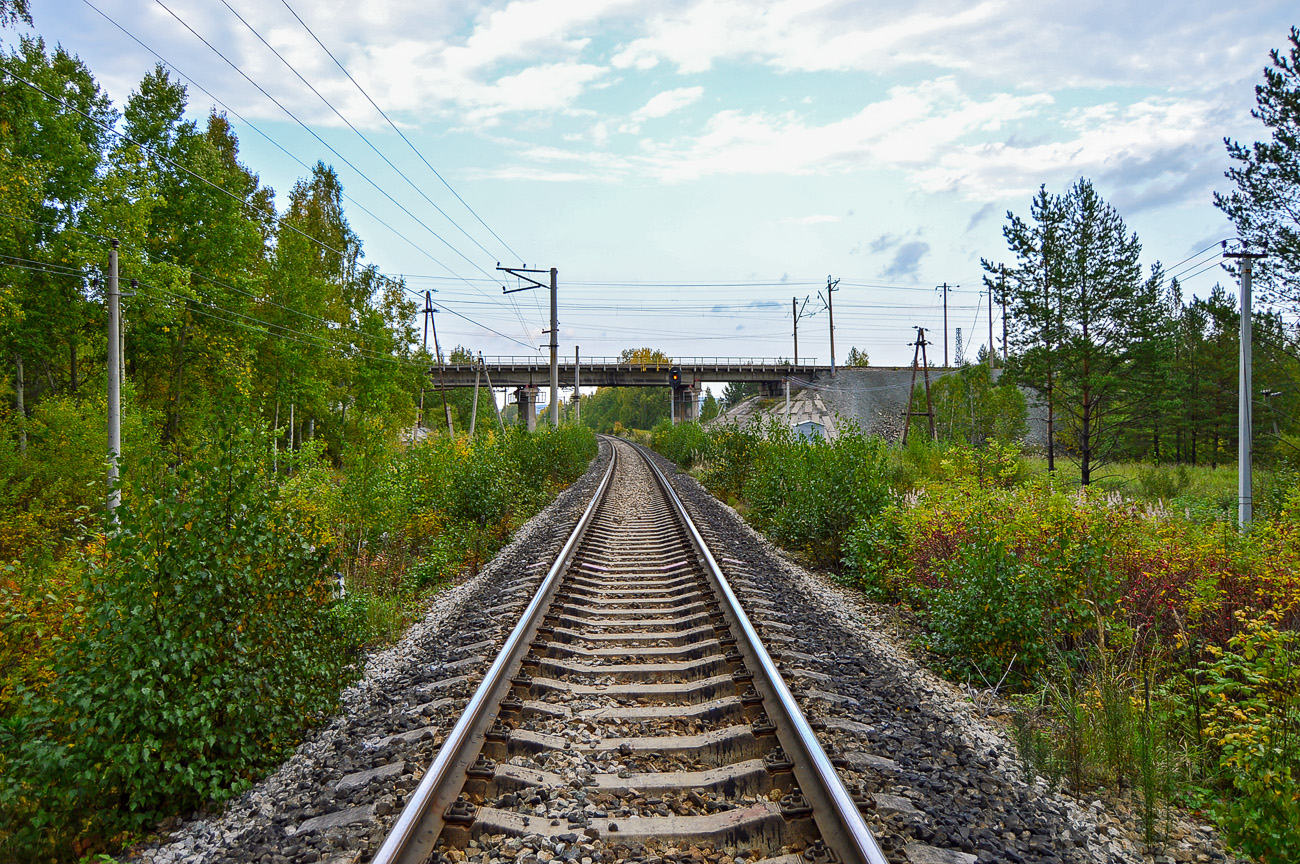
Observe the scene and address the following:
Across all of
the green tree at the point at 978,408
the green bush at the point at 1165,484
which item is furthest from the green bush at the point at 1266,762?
the green tree at the point at 978,408

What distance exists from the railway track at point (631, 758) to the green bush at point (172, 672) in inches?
48.5

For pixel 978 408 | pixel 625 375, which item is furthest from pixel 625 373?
pixel 978 408

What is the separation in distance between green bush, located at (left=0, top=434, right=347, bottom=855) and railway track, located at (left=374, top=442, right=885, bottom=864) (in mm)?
1233

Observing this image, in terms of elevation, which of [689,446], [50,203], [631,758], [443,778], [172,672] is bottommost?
[631,758]

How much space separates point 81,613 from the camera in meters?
3.81

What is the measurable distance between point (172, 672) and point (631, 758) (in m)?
2.50

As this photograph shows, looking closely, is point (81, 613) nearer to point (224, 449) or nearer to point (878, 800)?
point (224, 449)

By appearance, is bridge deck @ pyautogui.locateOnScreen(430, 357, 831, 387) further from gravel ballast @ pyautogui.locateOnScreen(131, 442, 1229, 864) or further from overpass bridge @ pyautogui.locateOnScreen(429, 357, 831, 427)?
gravel ballast @ pyautogui.locateOnScreen(131, 442, 1229, 864)

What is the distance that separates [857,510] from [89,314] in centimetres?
2357

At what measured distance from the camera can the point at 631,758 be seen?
3686 millimetres

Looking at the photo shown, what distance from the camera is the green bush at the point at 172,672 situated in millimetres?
3299

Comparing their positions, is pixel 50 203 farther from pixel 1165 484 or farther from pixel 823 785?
pixel 1165 484

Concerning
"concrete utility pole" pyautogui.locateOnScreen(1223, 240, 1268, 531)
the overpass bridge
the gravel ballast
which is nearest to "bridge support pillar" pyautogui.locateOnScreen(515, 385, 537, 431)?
the overpass bridge

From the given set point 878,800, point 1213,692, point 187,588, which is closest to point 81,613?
point 187,588
